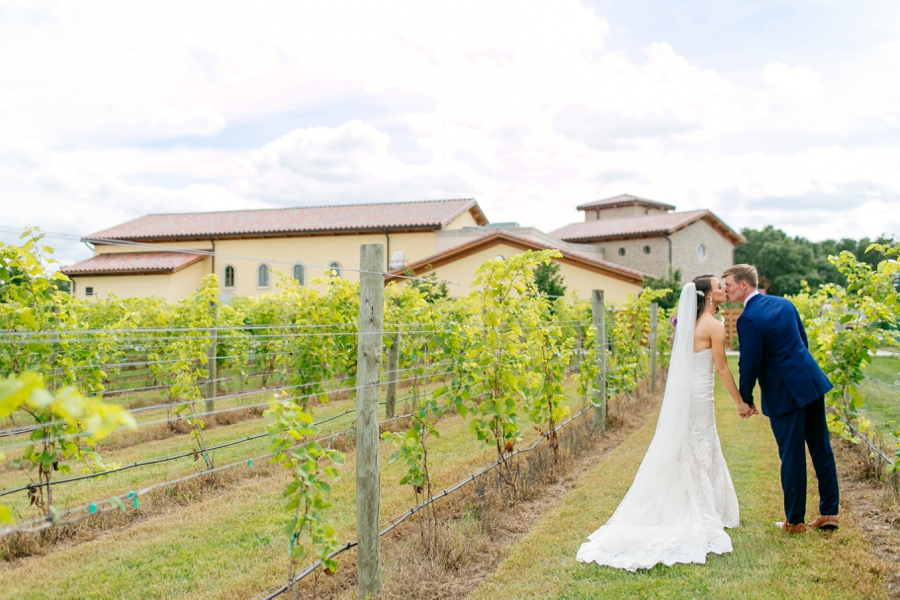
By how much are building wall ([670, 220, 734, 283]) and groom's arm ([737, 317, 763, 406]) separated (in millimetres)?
25095

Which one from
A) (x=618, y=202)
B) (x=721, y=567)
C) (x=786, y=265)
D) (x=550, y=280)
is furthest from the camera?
(x=786, y=265)

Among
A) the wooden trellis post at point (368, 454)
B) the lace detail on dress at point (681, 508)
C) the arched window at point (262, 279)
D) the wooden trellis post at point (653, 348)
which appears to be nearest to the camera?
the wooden trellis post at point (368, 454)

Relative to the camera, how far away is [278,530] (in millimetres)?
4551

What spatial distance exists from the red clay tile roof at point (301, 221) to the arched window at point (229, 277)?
1.71 meters

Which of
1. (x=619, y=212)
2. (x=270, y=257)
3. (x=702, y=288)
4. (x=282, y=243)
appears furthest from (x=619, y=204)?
(x=702, y=288)

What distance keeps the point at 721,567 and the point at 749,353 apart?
4.52 feet

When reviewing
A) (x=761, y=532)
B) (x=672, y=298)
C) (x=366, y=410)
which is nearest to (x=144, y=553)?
(x=366, y=410)

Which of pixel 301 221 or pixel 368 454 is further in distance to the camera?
pixel 301 221

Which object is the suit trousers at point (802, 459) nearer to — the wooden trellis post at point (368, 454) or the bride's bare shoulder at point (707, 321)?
the bride's bare shoulder at point (707, 321)

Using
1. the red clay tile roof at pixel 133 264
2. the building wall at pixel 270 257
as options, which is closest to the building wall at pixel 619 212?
the building wall at pixel 270 257

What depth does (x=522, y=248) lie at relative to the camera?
2428 centimetres

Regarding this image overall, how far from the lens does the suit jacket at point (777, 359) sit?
13.3ft

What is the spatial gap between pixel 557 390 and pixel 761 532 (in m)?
2.21

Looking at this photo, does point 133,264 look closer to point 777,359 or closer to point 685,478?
point 685,478
